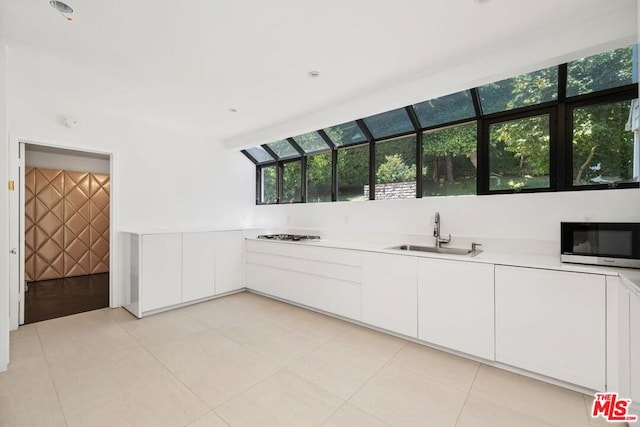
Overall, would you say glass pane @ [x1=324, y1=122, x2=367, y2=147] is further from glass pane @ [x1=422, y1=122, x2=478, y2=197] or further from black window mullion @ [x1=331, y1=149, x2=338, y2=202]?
glass pane @ [x1=422, y1=122, x2=478, y2=197]

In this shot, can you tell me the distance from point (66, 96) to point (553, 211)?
509 cm

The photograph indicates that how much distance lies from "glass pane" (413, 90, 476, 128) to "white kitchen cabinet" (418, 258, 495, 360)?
169 centimetres

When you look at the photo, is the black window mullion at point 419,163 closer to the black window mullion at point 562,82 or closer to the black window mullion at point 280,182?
the black window mullion at point 562,82

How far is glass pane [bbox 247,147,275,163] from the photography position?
5.08 m

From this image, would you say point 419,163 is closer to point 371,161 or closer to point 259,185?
point 371,161

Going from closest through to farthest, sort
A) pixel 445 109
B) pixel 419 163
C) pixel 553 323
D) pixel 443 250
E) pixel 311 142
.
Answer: pixel 553 323
pixel 443 250
pixel 445 109
pixel 419 163
pixel 311 142

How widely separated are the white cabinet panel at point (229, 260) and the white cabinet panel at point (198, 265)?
0.26 ft

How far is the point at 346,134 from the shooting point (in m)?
3.96

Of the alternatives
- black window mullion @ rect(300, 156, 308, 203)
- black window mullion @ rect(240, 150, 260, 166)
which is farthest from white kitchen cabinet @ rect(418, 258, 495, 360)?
black window mullion @ rect(240, 150, 260, 166)

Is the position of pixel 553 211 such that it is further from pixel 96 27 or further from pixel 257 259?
pixel 96 27

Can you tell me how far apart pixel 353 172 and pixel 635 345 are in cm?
310

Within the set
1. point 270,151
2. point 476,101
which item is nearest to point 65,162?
point 270,151

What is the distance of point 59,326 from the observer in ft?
9.71

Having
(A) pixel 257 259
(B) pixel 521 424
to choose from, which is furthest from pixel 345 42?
(A) pixel 257 259
